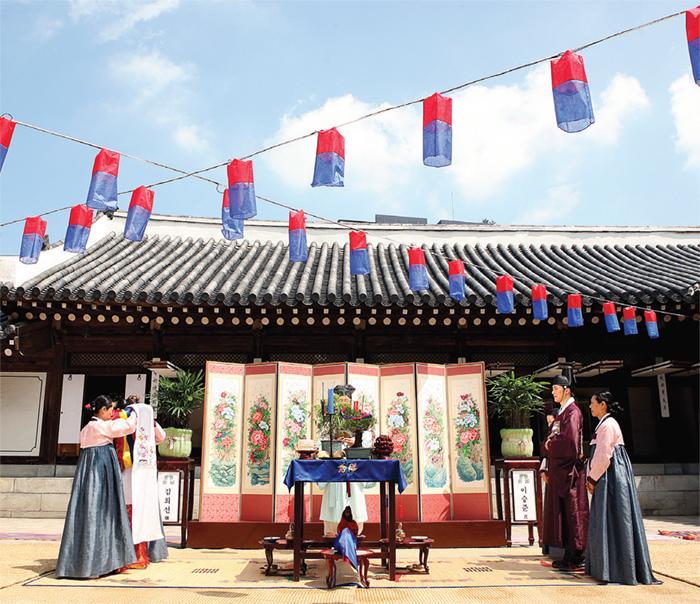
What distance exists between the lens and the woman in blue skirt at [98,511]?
4773 mm

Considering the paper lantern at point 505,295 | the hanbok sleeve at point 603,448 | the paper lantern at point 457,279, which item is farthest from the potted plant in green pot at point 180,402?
the hanbok sleeve at point 603,448

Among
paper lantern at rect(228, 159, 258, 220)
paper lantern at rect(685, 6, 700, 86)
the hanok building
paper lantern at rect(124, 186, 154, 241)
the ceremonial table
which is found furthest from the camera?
the hanok building

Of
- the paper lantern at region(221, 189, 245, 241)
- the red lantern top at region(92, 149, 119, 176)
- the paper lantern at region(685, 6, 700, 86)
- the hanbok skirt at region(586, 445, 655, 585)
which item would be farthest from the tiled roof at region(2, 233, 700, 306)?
the paper lantern at region(685, 6, 700, 86)

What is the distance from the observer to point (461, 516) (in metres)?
6.61

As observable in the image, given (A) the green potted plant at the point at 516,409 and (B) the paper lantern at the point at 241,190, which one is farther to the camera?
(A) the green potted plant at the point at 516,409

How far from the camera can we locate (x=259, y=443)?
6746 mm

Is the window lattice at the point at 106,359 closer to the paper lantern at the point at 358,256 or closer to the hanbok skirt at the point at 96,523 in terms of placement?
the paper lantern at the point at 358,256

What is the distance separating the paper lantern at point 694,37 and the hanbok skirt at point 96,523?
5720 mm

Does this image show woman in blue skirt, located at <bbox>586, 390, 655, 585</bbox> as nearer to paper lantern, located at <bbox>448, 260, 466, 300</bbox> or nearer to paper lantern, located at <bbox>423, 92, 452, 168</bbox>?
paper lantern, located at <bbox>423, 92, 452, 168</bbox>

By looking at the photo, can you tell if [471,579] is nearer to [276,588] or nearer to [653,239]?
[276,588]

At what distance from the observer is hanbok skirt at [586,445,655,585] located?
4594 millimetres

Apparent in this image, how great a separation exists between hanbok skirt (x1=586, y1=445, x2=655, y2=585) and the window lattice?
23.5 feet

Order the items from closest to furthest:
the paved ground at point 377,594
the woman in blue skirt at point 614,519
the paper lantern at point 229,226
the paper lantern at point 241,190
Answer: the paved ground at point 377,594 < the woman in blue skirt at point 614,519 < the paper lantern at point 241,190 < the paper lantern at point 229,226

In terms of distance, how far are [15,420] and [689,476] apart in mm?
10930
